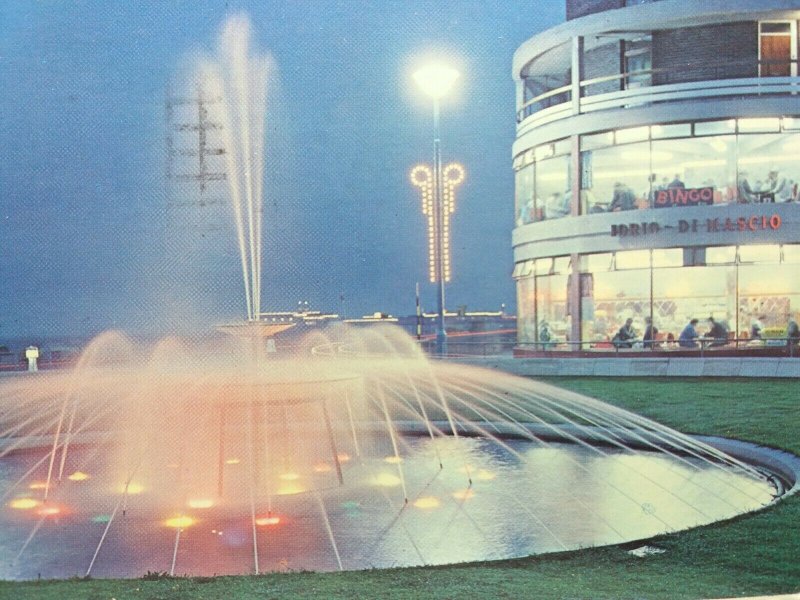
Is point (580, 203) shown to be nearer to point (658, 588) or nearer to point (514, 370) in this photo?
point (514, 370)

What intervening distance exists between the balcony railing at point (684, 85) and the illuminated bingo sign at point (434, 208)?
653 cm

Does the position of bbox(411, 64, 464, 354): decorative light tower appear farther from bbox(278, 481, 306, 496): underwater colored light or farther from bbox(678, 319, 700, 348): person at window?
bbox(278, 481, 306, 496): underwater colored light

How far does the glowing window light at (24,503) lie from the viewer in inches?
485

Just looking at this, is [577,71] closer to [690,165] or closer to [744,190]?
[690,165]

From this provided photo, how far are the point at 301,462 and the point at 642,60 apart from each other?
3272 centimetres

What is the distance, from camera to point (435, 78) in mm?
33812


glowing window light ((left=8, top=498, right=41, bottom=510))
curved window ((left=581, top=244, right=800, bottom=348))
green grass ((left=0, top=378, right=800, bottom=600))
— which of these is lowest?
glowing window light ((left=8, top=498, right=41, bottom=510))

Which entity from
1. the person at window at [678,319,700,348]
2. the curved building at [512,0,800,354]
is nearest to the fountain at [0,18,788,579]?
the person at window at [678,319,700,348]

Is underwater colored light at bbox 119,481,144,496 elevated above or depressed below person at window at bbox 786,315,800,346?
below

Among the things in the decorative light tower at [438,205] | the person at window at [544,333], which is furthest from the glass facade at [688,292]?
the decorative light tower at [438,205]

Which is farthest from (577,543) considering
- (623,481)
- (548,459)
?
(548,459)

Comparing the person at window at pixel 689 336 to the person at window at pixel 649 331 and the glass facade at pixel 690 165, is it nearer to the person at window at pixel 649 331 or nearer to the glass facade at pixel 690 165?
the person at window at pixel 649 331

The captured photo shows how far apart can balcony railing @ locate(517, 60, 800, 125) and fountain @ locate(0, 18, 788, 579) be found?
850 inches

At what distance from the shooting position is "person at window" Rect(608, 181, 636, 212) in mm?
41375
